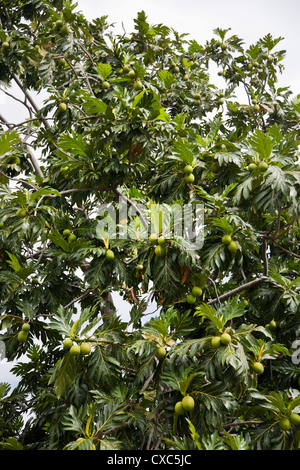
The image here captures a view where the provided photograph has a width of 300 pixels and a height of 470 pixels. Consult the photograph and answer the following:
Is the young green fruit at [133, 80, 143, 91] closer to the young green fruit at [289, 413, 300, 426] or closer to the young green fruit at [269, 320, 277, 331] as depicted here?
the young green fruit at [269, 320, 277, 331]

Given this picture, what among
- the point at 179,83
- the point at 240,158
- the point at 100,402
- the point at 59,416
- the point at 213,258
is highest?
the point at 179,83

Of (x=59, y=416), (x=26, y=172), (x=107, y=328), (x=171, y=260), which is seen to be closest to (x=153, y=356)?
(x=107, y=328)

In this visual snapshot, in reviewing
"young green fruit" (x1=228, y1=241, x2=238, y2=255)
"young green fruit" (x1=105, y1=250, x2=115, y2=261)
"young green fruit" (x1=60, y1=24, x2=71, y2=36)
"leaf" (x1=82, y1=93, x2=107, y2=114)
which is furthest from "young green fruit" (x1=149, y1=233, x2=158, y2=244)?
"young green fruit" (x1=60, y1=24, x2=71, y2=36)

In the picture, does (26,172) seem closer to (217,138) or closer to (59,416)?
(217,138)

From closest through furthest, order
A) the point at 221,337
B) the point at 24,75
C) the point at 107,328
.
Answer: the point at 221,337, the point at 107,328, the point at 24,75

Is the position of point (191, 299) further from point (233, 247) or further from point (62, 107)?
point (62, 107)

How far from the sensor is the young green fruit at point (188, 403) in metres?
2.02

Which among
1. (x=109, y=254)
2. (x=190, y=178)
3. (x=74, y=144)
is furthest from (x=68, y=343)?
(x=74, y=144)

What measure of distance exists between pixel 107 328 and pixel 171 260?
1.84 feet

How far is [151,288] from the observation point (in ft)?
8.51

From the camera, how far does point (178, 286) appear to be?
2521 millimetres

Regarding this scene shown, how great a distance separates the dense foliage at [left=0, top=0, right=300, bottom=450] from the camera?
7.02ft

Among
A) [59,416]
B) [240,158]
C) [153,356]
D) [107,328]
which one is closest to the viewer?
[153,356]

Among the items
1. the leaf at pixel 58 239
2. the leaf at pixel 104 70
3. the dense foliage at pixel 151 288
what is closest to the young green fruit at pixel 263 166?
the dense foliage at pixel 151 288
